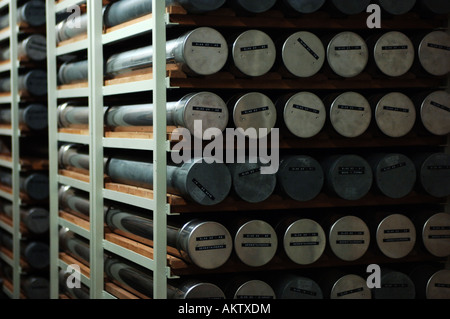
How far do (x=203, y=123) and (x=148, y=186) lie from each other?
72 centimetres

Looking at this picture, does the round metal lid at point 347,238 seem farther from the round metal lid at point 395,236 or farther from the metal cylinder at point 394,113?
the metal cylinder at point 394,113

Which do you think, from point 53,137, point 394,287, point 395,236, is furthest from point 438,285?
point 53,137

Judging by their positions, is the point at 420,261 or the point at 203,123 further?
the point at 420,261

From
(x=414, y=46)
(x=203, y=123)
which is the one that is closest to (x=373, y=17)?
(x=414, y=46)

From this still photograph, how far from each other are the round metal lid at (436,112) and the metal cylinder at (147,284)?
1.69 meters

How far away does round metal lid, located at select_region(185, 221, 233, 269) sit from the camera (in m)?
3.97

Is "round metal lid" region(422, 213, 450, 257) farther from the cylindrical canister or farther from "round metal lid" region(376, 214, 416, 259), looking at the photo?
the cylindrical canister

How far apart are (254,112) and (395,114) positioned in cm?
93

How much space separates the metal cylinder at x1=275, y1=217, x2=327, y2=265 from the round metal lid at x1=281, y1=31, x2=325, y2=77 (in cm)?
90

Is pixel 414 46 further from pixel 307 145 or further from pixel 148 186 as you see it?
pixel 148 186

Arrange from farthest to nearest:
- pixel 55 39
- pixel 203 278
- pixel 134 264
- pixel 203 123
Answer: pixel 55 39 → pixel 134 264 → pixel 203 278 → pixel 203 123

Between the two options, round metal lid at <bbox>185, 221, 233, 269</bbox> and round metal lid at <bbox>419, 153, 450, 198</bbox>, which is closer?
round metal lid at <bbox>185, 221, 233, 269</bbox>

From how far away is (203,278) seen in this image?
14.8ft

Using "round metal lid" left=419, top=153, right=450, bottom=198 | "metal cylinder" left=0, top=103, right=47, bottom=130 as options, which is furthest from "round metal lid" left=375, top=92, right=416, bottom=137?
"metal cylinder" left=0, top=103, right=47, bottom=130
